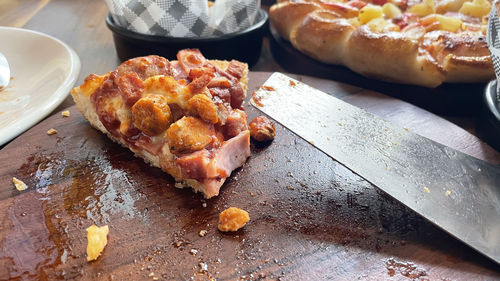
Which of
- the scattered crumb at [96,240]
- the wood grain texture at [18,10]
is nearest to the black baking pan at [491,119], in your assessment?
the scattered crumb at [96,240]

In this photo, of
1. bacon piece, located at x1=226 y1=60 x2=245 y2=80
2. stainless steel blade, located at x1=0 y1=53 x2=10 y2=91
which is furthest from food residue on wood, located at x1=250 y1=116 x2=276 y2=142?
stainless steel blade, located at x1=0 y1=53 x2=10 y2=91

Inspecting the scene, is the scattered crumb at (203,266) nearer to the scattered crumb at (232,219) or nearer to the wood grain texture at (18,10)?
the scattered crumb at (232,219)

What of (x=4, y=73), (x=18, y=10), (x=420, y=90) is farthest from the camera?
(x=18, y=10)

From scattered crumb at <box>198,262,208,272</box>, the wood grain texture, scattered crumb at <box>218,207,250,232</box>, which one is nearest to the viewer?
scattered crumb at <box>198,262,208,272</box>

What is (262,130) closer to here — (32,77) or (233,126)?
(233,126)

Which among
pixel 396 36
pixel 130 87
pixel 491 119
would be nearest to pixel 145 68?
pixel 130 87

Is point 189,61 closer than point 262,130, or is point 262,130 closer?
point 262,130

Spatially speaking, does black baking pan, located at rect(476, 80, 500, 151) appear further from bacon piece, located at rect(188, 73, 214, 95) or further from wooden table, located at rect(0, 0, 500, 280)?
bacon piece, located at rect(188, 73, 214, 95)
